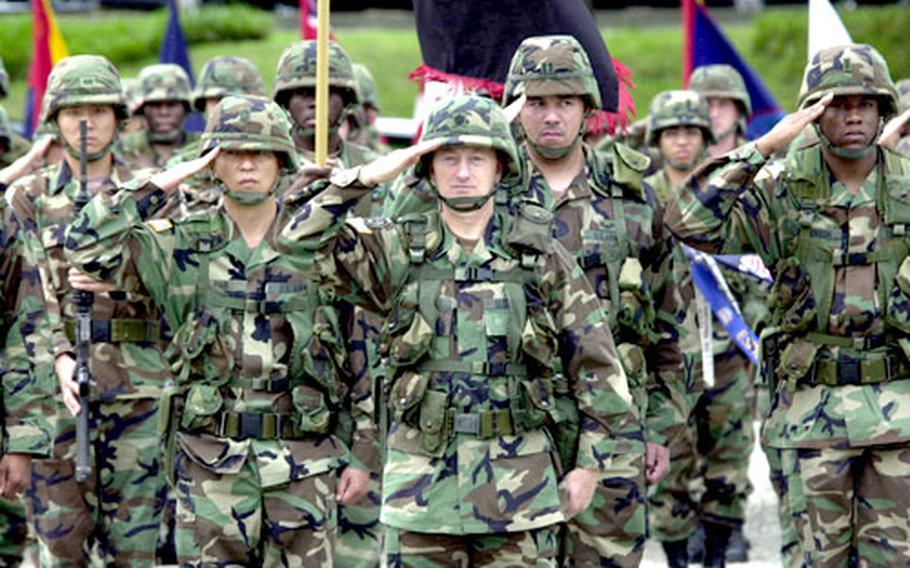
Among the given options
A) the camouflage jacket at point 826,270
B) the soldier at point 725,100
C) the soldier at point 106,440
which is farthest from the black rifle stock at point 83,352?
the soldier at point 725,100

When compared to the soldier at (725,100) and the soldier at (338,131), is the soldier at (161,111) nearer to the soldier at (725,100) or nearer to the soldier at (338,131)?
the soldier at (338,131)

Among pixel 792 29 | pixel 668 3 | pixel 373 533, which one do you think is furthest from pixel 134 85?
pixel 668 3

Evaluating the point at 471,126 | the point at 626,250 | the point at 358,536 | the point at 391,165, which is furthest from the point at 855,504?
the point at 358,536

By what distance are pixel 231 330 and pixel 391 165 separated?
126 centimetres

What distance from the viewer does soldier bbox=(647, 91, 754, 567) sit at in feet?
40.1

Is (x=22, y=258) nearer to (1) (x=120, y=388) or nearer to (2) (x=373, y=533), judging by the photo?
(1) (x=120, y=388)

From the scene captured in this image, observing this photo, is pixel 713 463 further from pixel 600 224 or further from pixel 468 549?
pixel 468 549

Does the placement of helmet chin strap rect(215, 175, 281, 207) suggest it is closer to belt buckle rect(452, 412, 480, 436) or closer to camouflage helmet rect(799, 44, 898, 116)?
belt buckle rect(452, 412, 480, 436)

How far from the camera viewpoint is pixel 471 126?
7.87 meters

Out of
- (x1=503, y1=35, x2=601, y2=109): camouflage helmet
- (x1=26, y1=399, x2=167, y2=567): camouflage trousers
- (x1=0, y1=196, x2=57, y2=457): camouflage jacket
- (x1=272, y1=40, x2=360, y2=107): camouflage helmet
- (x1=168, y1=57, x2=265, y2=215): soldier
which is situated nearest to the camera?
(x1=503, y1=35, x2=601, y2=109): camouflage helmet

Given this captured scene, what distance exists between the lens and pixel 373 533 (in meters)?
10.7

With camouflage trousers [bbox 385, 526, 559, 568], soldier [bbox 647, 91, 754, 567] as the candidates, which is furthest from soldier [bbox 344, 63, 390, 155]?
camouflage trousers [bbox 385, 526, 559, 568]

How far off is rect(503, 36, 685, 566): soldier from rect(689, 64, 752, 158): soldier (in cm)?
473

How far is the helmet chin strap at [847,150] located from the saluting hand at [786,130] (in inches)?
11.6
